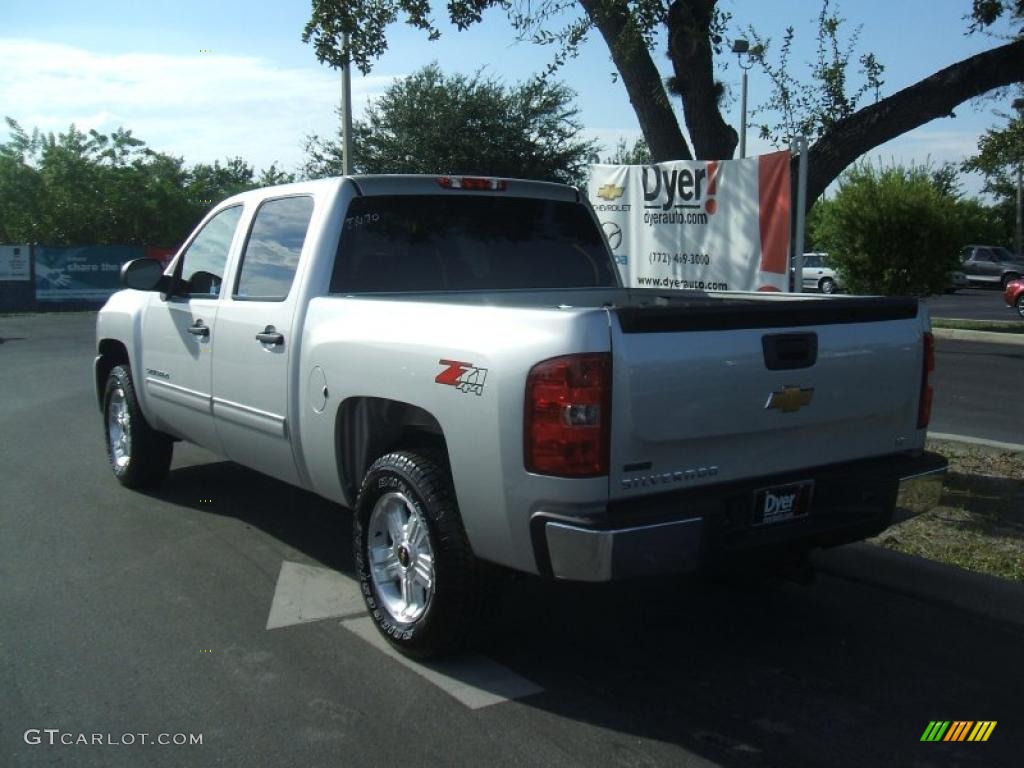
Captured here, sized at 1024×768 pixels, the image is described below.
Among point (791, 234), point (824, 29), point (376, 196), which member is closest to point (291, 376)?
point (376, 196)

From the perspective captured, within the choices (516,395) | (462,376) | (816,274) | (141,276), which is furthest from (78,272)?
(516,395)

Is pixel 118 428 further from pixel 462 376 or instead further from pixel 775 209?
pixel 775 209

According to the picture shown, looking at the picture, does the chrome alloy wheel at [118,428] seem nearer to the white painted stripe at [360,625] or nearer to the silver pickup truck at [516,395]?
the silver pickup truck at [516,395]

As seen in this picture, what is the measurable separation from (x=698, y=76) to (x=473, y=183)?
2709 mm

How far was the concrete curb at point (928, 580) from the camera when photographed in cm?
471

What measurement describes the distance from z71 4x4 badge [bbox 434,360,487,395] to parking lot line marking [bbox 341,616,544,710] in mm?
1170

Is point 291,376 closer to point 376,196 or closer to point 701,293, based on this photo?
point 376,196

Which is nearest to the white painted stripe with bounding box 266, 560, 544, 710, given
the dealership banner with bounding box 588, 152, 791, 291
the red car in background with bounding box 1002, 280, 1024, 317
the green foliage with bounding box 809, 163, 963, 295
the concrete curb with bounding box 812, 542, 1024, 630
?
the concrete curb with bounding box 812, 542, 1024, 630

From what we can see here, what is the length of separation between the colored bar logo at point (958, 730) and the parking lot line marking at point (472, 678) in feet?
4.63

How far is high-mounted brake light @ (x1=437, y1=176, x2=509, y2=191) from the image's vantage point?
17.9 ft

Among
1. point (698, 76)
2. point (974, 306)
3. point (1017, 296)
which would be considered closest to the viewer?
point (698, 76)

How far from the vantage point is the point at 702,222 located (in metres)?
7.55

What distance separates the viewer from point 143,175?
40.6 metres

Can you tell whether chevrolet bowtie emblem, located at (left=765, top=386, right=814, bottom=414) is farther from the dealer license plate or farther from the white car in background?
the white car in background
